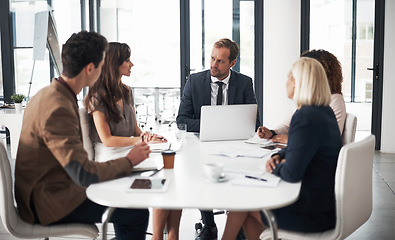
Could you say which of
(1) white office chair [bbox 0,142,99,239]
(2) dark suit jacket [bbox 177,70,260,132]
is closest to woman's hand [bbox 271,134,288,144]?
(2) dark suit jacket [bbox 177,70,260,132]

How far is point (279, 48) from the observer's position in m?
6.41

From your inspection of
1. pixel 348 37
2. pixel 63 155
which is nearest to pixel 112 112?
pixel 63 155

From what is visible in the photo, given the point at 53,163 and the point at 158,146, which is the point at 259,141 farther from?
the point at 53,163

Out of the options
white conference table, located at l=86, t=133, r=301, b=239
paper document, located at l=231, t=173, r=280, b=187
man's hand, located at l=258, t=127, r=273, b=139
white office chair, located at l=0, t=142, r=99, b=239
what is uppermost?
man's hand, located at l=258, t=127, r=273, b=139

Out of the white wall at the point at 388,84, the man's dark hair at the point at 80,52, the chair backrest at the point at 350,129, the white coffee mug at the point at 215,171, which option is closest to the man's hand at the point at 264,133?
the chair backrest at the point at 350,129

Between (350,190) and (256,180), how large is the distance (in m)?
0.43

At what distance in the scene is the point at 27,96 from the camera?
7453mm

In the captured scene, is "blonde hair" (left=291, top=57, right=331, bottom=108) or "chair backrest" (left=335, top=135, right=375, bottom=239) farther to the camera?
"blonde hair" (left=291, top=57, right=331, bottom=108)

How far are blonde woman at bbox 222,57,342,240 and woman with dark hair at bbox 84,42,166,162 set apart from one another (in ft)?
3.07

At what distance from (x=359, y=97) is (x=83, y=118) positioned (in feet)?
22.7

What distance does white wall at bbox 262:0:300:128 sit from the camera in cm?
636

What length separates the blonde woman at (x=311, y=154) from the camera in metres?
2.07

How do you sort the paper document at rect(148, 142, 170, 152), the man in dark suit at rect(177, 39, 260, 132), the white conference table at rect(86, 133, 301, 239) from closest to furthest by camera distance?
the white conference table at rect(86, 133, 301, 239)
the paper document at rect(148, 142, 170, 152)
the man in dark suit at rect(177, 39, 260, 132)

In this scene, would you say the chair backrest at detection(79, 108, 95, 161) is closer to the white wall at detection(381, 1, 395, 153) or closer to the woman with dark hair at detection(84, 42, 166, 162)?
the woman with dark hair at detection(84, 42, 166, 162)
